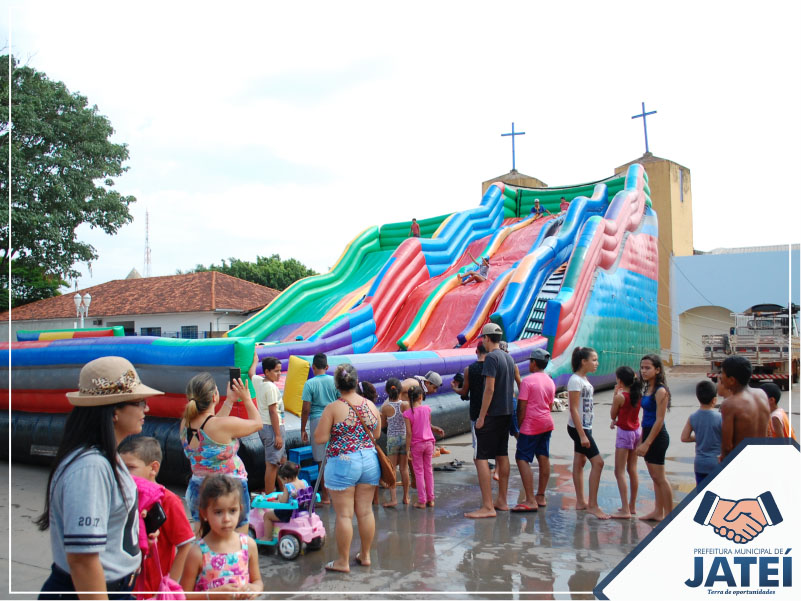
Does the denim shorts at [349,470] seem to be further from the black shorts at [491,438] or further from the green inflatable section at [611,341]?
the green inflatable section at [611,341]

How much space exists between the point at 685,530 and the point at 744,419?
92 cm

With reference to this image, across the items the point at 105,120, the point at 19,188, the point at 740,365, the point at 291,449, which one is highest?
the point at 105,120

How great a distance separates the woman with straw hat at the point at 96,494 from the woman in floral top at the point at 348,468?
6.03 ft

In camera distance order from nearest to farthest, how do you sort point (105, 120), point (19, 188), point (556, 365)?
point (556, 365) → point (19, 188) → point (105, 120)

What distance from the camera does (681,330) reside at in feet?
57.7

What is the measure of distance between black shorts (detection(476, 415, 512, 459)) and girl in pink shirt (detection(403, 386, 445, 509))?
0.46 metres

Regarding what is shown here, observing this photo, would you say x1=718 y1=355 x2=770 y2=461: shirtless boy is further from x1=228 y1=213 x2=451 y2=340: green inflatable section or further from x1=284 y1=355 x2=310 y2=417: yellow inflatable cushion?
x1=228 y1=213 x2=451 y2=340: green inflatable section

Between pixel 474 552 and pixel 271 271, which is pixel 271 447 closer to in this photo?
pixel 474 552

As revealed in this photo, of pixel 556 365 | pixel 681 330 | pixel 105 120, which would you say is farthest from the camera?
pixel 105 120

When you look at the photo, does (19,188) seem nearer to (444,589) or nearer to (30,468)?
(30,468)

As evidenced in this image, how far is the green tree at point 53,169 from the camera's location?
18688 mm

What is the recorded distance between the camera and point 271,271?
111 ft

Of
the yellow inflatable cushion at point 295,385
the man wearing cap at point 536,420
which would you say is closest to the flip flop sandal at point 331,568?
the man wearing cap at point 536,420

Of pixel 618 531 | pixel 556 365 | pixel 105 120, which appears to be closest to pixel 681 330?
pixel 556 365
